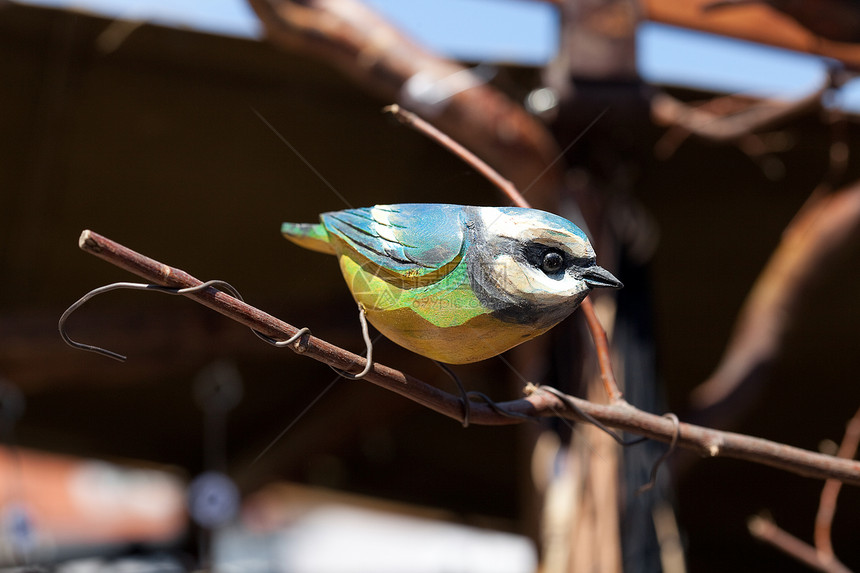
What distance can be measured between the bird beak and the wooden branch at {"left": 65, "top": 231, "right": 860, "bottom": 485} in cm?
12

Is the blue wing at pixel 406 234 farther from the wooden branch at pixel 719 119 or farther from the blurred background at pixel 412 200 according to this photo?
the wooden branch at pixel 719 119

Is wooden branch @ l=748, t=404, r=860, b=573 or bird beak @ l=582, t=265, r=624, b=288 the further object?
wooden branch @ l=748, t=404, r=860, b=573

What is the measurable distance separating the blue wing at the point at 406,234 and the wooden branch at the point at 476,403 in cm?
6

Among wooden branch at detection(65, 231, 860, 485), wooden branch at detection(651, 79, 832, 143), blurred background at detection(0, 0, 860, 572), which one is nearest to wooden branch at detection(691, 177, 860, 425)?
blurred background at detection(0, 0, 860, 572)

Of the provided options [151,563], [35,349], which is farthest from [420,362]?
Result: [151,563]

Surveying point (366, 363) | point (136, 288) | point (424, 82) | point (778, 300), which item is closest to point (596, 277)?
point (366, 363)

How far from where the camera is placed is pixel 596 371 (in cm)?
127

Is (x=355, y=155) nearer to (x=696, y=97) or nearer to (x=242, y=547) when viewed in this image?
(x=696, y=97)

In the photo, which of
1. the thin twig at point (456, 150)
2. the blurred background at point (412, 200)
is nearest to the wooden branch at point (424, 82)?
the blurred background at point (412, 200)

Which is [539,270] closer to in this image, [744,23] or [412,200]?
Result: [412,200]

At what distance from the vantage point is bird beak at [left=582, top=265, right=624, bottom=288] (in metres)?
0.45

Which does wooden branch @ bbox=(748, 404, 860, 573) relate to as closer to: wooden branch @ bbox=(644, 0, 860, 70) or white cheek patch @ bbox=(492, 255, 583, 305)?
white cheek patch @ bbox=(492, 255, 583, 305)

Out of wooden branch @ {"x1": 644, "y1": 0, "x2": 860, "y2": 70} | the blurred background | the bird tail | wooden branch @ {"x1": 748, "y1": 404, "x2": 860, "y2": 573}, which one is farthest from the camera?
wooden branch @ {"x1": 644, "y1": 0, "x2": 860, "y2": 70}

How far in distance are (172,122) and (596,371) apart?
90 centimetres
